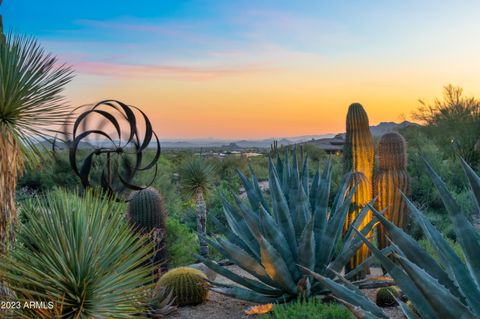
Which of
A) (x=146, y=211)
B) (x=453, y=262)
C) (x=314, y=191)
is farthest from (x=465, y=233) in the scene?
(x=146, y=211)

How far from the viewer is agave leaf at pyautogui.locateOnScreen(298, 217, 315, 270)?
213 inches

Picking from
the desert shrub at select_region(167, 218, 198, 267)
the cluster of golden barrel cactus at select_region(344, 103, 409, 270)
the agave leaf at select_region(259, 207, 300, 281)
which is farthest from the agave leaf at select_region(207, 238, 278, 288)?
the desert shrub at select_region(167, 218, 198, 267)

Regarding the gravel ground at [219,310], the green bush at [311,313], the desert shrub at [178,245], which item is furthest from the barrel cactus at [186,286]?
the desert shrub at [178,245]

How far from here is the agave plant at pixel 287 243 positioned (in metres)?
5.62

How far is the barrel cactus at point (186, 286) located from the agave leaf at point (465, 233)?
196 inches

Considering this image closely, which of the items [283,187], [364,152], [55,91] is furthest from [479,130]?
[55,91]

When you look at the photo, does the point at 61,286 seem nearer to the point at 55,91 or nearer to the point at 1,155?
the point at 1,155

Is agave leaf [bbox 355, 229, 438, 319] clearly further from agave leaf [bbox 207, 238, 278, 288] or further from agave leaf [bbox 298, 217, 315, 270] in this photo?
agave leaf [bbox 207, 238, 278, 288]

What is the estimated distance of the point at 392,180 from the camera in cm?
810

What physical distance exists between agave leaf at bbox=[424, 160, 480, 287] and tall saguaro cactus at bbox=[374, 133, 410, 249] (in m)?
6.11

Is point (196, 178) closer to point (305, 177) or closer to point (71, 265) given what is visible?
point (305, 177)

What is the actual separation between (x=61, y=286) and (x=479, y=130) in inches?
1047

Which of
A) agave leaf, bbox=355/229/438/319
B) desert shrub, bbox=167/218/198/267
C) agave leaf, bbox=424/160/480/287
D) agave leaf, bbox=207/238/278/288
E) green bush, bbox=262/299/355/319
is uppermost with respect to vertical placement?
agave leaf, bbox=424/160/480/287

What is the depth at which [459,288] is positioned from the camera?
6.64ft
